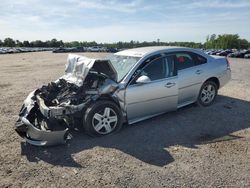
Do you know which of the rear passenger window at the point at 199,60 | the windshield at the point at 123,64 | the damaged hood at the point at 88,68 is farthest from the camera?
the rear passenger window at the point at 199,60

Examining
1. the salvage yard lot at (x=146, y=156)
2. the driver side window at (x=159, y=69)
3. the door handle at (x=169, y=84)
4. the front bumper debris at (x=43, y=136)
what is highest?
the driver side window at (x=159, y=69)

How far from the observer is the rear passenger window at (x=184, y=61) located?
6.15 meters

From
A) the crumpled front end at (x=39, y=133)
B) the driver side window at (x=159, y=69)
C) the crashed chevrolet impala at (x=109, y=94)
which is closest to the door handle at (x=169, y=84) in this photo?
the crashed chevrolet impala at (x=109, y=94)

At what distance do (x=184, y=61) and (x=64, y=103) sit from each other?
303 centimetres

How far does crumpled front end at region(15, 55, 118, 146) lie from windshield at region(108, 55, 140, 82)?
0.85ft

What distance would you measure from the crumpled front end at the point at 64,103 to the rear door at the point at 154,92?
18.8 inches

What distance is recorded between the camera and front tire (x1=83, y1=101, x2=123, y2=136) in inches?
193

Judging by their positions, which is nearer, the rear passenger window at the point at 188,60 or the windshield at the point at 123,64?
the windshield at the point at 123,64

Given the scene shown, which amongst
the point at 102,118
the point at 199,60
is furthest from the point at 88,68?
the point at 199,60

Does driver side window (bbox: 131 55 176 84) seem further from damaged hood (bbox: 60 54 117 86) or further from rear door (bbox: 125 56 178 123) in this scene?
damaged hood (bbox: 60 54 117 86)

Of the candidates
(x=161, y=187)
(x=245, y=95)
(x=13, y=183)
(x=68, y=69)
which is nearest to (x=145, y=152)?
(x=161, y=187)

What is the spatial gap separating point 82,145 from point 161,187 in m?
1.82

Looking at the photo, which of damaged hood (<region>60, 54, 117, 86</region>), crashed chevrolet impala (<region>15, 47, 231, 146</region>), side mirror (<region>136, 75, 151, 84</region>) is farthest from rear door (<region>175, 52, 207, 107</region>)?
damaged hood (<region>60, 54, 117, 86</region>)

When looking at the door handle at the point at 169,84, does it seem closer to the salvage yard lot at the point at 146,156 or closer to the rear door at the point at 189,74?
the rear door at the point at 189,74
